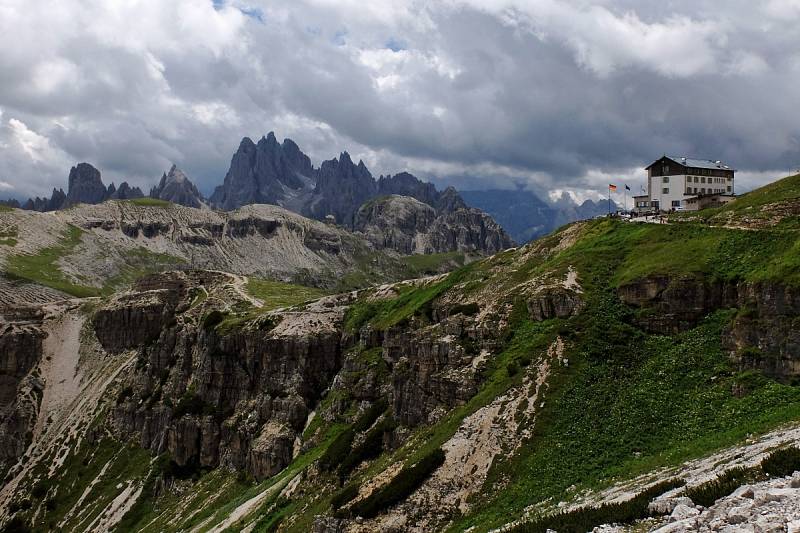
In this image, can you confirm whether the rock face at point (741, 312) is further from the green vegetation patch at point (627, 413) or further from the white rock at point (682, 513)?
the white rock at point (682, 513)

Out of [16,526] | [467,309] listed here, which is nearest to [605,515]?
[467,309]

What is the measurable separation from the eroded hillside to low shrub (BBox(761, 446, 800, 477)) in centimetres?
48

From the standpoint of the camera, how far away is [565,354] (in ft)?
191

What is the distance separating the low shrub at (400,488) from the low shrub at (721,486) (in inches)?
1118

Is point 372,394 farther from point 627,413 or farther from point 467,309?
point 627,413

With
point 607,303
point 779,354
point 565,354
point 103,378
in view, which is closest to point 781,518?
point 779,354

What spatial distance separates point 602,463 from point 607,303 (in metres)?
24.2

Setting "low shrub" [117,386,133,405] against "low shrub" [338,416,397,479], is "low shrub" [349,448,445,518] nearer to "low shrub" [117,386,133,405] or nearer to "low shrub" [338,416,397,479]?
"low shrub" [338,416,397,479]

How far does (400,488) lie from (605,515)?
2691cm

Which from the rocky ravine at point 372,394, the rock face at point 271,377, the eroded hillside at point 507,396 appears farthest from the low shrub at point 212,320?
the eroded hillside at point 507,396

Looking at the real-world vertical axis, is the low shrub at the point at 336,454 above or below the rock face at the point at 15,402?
above

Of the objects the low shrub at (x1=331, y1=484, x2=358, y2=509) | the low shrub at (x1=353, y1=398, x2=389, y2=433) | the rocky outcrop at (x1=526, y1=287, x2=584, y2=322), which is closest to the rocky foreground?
the low shrub at (x1=331, y1=484, x2=358, y2=509)

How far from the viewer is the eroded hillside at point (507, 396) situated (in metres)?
44.1

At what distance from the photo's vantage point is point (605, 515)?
27562mm
